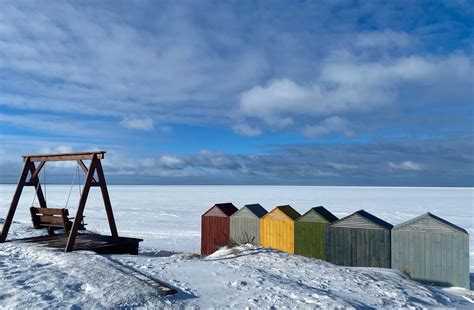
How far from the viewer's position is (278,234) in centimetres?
1572

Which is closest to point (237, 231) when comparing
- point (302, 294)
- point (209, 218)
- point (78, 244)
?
point (209, 218)

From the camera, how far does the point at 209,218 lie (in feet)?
57.4

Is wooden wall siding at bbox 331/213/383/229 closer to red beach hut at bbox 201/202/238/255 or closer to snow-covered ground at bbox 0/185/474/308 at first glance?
snow-covered ground at bbox 0/185/474/308

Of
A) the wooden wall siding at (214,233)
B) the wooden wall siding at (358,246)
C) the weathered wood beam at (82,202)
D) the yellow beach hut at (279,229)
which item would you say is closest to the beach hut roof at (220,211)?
the wooden wall siding at (214,233)

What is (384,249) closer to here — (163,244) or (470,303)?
(470,303)

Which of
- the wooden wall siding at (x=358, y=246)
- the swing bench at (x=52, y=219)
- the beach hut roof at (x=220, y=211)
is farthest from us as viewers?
the beach hut roof at (x=220, y=211)

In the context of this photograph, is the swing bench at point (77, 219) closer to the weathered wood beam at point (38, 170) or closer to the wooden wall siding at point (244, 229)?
the weathered wood beam at point (38, 170)

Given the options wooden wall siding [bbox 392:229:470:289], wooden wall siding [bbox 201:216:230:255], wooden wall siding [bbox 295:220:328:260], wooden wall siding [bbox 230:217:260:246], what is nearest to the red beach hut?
wooden wall siding [bbox 201:216:230:255]

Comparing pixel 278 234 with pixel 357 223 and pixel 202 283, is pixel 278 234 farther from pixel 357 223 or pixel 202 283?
pixel 202 283

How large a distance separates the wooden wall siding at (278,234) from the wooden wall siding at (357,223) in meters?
2.25

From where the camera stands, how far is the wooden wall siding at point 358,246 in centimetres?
1323

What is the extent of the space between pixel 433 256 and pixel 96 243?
1122cm

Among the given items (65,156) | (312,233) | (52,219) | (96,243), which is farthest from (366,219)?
(52,219)

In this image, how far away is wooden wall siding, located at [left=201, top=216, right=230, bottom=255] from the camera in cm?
1705
